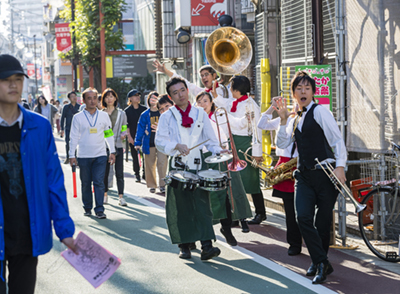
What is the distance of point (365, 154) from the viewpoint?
419 inches

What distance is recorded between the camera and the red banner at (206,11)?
70.9 feet

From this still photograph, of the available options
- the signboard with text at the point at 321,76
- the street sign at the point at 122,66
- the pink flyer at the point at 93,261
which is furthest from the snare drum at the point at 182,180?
the street sign at the point at 122,66

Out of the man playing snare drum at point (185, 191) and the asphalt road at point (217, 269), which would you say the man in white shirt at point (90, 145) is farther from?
the man playing snare drum at point (185, 191)

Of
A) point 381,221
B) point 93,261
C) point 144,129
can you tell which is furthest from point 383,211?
point 144,129

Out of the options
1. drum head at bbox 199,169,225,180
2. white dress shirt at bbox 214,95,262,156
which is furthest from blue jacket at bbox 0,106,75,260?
white dress shirt at bbox 214,95,262,156

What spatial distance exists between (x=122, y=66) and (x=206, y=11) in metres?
8.61

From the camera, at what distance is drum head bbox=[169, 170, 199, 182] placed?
6526mm

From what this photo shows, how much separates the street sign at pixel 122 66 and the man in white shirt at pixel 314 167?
2382 cm

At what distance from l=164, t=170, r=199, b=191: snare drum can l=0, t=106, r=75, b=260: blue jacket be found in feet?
8.75

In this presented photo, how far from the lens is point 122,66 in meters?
29.8

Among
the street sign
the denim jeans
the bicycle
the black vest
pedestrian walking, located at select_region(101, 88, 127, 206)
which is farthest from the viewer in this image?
the street sign

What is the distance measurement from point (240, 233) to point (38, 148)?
17.0 feet

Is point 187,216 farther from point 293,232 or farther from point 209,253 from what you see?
point 293,232

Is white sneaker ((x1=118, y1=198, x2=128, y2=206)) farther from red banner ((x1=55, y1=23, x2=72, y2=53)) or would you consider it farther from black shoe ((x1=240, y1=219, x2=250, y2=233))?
red banner ((x1=55, y1=23, x2=72, y2=53))
